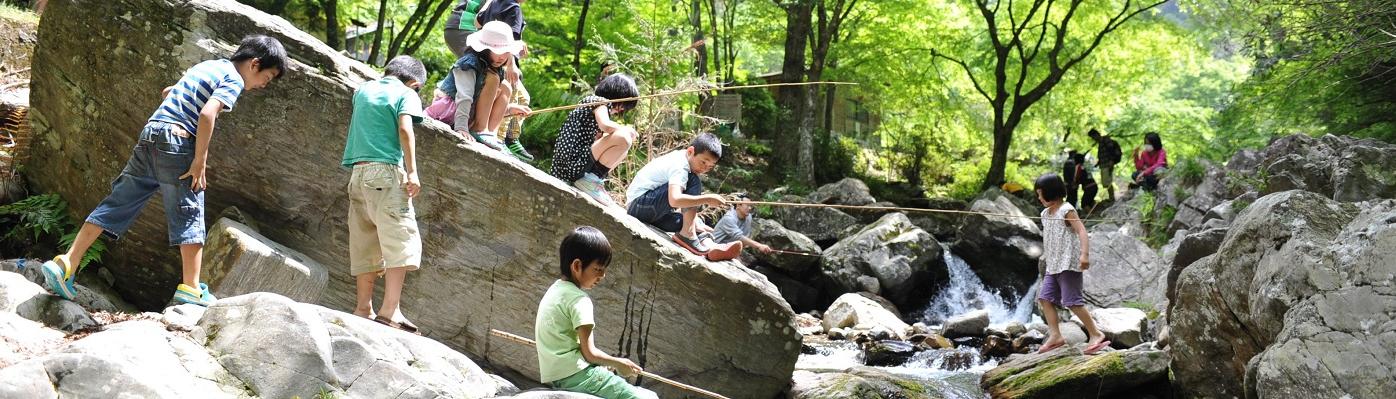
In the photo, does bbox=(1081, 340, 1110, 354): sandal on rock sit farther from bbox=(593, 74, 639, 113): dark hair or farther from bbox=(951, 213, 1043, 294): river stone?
bbox=(951, 213, 1043, 294): river stone

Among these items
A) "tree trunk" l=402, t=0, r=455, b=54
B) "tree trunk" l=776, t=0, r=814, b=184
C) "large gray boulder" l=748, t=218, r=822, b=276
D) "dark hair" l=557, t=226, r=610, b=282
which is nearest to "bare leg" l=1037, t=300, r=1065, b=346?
"dark hair" l=557, t=226, r=610, b=282

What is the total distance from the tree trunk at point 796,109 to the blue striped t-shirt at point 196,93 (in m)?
15.1

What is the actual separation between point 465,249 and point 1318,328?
17.5 feet

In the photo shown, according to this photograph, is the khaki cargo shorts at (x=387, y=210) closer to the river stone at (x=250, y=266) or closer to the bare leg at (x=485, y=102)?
the river stone at (x=250, y=266)

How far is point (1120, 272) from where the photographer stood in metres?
13.1

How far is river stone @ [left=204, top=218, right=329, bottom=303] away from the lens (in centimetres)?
622

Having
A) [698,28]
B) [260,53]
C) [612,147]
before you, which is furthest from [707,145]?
[698,28]

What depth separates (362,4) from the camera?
1792 centimetres

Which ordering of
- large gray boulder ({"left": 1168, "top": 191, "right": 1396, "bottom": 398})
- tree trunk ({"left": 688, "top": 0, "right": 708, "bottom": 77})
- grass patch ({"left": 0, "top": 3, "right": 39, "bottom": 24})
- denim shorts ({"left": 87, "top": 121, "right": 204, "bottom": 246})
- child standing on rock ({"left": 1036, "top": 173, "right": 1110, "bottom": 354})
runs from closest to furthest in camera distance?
1. denim shorts ({"left": 87, "top": 121, "right": 204, "bottom": 246})
2. large gray boulder ({"left": 1168, "top": 191, "right": 1396, "bottom": 398})
3. child standing on rock ({"left": 1036, "top": 173, "right": 1110, "bottom": 354})
4. grass patch ({"left": 0, "top": 3, "right": 39, "bottom": 24})
5. tree trunk ({"left": 688, "top": 0, "right": 708, "bottom": 77})

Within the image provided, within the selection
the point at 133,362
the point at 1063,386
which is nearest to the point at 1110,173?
the point at 1063,386

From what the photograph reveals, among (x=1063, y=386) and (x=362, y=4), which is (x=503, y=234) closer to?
(x=1063, y=386)

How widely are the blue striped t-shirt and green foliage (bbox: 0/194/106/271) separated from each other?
71.9 inches

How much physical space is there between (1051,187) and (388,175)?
5.48 m

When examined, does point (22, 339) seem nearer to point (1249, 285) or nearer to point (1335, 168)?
A: point (1249, 285)
